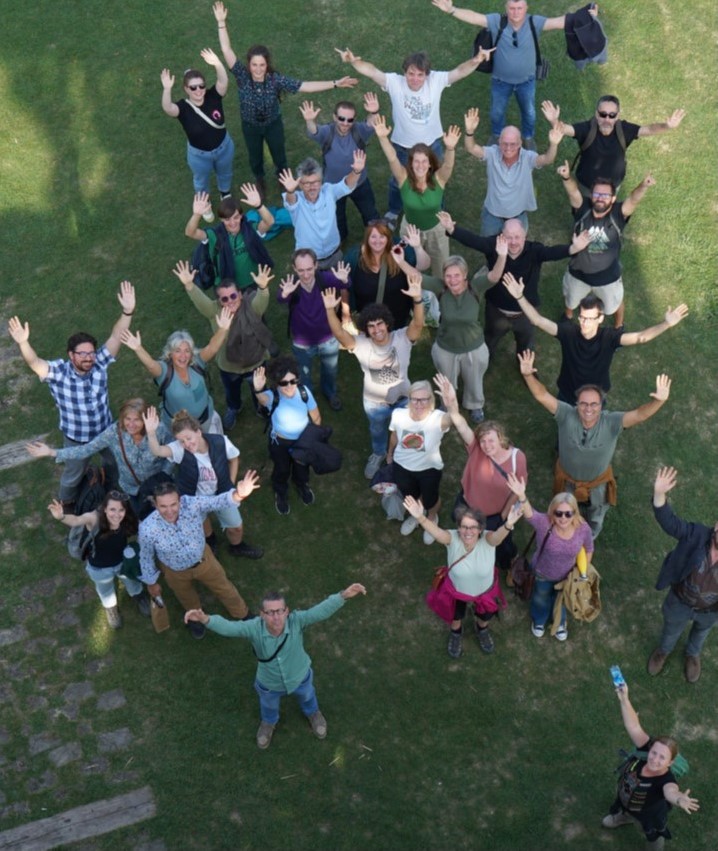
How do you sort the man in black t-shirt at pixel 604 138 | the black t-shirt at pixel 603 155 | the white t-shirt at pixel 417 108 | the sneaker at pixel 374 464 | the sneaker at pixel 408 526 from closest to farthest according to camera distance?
1. the sneaker at pixel 408 526
2. the sneaker at pixel 374 464
3. the man in black t-shirt at pixel 604 138
4. the black t-shirt at pixel 603 155
5. the white t-shirt at pixel 417 108

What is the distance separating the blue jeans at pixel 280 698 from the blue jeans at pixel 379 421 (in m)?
2.72

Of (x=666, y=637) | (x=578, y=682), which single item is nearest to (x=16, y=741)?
(x=578, y=682)

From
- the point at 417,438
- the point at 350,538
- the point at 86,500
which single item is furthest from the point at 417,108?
the point at 86,500

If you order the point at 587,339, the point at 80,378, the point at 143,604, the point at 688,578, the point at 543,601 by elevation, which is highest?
the point at 587,339

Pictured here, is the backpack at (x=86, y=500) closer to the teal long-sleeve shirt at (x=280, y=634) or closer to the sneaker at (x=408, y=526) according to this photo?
the teal long-sleeve shirt at (x=280, y=634)

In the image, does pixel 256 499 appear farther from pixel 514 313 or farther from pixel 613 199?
pixel 613 199

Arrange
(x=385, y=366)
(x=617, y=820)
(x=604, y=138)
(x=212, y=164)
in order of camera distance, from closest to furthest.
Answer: (x=617, y=820) → (x=385, y=366) → (x=604, y=138) → (x=212, y=164)

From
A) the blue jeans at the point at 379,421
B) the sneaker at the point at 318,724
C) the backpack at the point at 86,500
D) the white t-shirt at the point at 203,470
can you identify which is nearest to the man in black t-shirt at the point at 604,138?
the blue jeans at the point at 379,421

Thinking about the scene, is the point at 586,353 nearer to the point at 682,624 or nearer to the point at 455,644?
the point at 682,624

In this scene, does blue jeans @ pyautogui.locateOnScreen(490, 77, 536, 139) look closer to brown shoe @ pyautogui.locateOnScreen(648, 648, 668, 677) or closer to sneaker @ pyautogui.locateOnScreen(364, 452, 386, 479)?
sneaker @ pyautogui.locateOnScreen(364, 452, 386, 479)

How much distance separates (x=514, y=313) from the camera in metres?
11.7

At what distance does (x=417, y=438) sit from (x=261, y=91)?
17.2 feet

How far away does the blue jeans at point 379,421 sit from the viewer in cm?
1113

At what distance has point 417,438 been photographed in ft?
33.6
